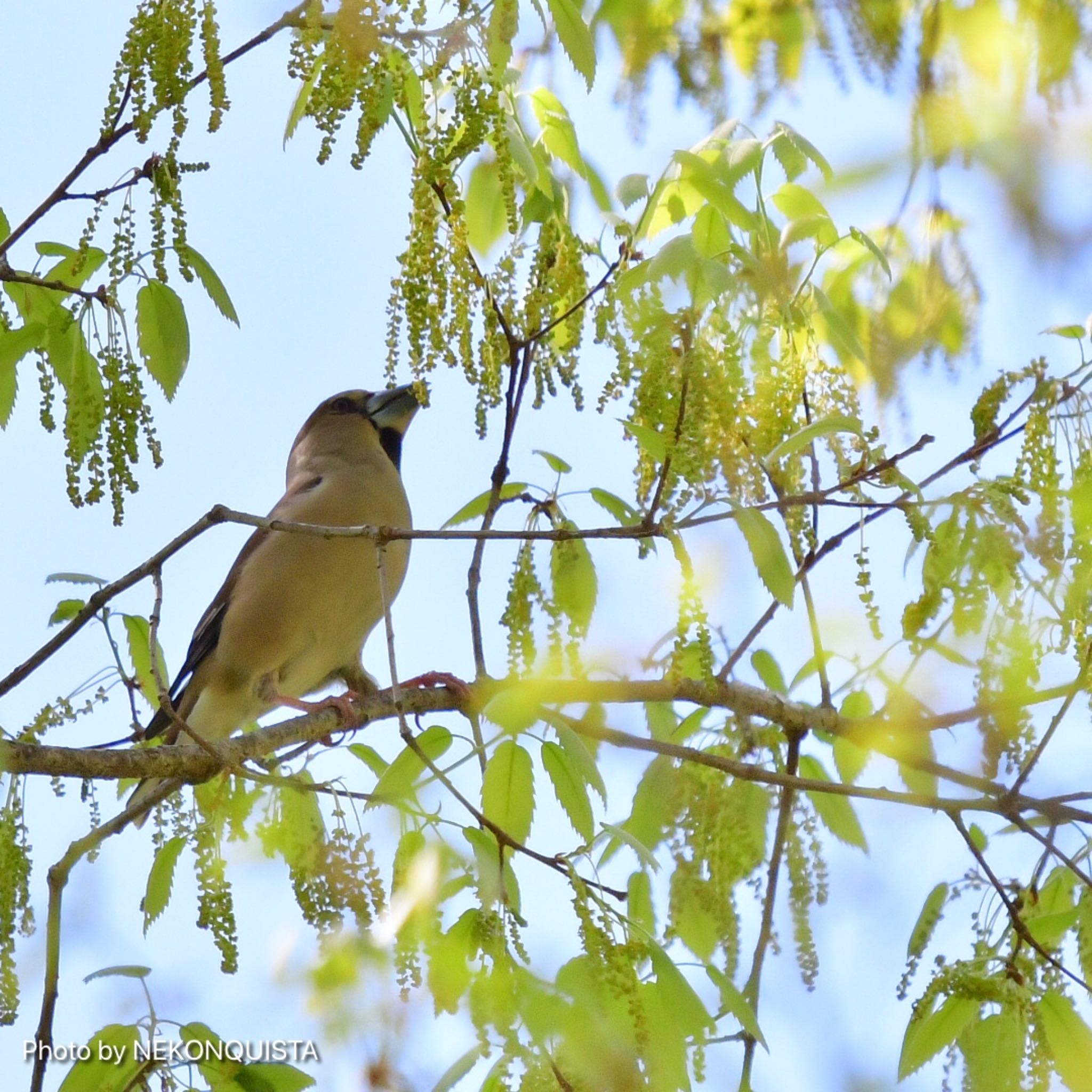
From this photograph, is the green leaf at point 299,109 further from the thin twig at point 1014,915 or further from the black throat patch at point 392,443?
the black throat patch at point 392,443

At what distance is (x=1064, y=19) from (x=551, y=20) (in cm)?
148

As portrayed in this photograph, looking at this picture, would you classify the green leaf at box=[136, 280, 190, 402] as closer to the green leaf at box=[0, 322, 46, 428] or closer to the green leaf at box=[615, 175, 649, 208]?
the green leaf at box=[0, 322, 46, 428]

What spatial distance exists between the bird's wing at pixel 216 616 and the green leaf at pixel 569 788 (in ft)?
9.95

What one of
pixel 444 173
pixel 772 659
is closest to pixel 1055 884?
pixel 772 659

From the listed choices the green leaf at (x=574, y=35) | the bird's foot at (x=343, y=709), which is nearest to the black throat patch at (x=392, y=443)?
the bird's foot at (x=343, y=709)

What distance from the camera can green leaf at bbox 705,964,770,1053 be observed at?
8.59 ft

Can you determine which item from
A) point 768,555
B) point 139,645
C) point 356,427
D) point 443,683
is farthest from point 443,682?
point 356,427

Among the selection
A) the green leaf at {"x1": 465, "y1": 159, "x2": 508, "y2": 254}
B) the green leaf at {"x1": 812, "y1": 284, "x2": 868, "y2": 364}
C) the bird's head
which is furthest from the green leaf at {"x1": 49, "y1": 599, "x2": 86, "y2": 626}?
the bird's head

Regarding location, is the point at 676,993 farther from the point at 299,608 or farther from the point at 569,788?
the point at 299,608

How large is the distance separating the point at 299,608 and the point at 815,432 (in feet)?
10.6

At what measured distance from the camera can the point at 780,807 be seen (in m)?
3.36

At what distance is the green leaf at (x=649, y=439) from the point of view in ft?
8.26

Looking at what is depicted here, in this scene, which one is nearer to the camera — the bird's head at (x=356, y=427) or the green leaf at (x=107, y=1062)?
the green leaf at (x=107, y=1062)

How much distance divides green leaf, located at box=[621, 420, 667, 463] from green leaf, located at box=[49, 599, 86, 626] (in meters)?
1.68
